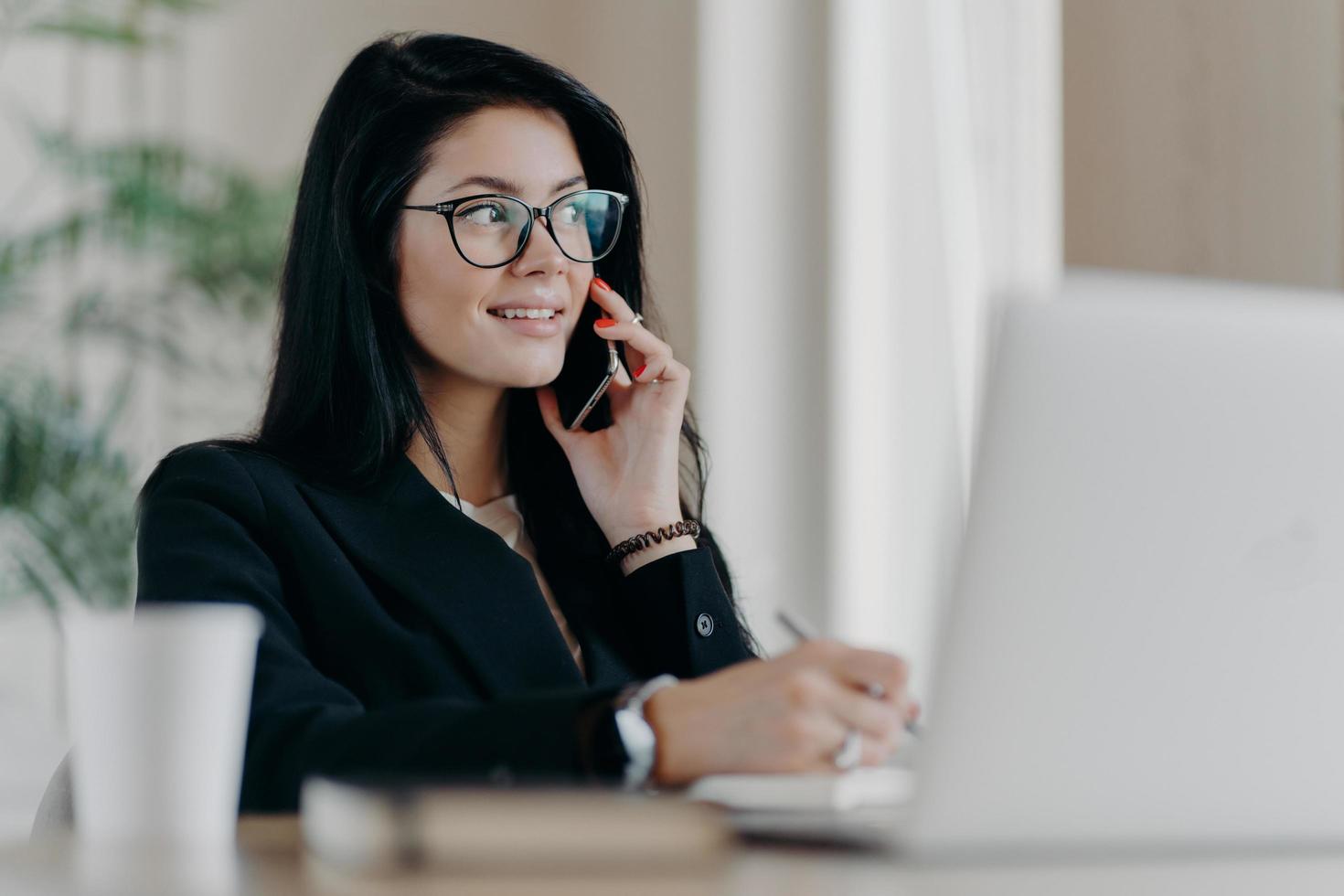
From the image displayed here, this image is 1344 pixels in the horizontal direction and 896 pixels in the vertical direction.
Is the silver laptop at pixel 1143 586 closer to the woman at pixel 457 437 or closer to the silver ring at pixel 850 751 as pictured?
the silver ring at pixel 850 751

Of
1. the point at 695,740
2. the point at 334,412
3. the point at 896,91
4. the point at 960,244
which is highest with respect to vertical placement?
the point at 896,91

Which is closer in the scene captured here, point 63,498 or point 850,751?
point 850,751

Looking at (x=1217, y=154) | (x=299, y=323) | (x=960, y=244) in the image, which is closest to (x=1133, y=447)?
(x=299, y=323)

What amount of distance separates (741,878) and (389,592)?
894 mm

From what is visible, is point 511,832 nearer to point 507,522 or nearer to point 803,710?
point 803,710

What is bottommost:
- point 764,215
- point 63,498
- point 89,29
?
point 63,498

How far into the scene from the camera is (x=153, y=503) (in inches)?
56.4

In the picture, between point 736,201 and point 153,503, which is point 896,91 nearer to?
point 736,201

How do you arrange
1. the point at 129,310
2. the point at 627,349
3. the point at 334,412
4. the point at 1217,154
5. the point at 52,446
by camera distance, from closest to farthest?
→ 1. the point at 334,412
2. the point at 627,349
3. the point at 1217,154
4. the point at 52,446
5. the point at 129,310

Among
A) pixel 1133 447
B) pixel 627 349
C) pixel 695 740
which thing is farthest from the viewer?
pixel 627 349

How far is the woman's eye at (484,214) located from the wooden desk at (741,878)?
965 mm

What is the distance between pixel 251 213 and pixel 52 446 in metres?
0.65

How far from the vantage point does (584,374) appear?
70.4 inches

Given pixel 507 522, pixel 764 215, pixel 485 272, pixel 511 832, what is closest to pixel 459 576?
pixel 507 522
